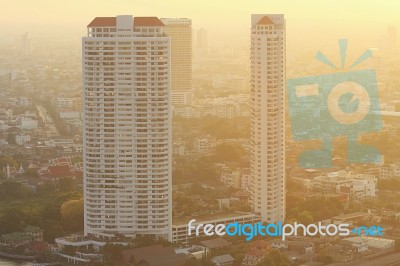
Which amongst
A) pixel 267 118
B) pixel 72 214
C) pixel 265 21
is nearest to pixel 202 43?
pixel 265 21

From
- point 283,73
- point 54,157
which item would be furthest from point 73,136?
point 283,73

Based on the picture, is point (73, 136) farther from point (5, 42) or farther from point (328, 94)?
point (5, 42)

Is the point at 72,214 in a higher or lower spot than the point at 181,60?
lower

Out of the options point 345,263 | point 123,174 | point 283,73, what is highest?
point 283,73

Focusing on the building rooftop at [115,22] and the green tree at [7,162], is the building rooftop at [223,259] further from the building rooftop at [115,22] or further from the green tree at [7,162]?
the green tree at [7,162]

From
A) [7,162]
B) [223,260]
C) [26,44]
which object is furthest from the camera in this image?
[26,44]

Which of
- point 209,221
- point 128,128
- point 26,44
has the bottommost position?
point 209,221

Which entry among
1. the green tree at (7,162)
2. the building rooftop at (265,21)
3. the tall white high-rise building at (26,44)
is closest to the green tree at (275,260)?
the building rooftop at (265,21)

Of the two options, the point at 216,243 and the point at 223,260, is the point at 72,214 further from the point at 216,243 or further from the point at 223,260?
the point at 223,260
